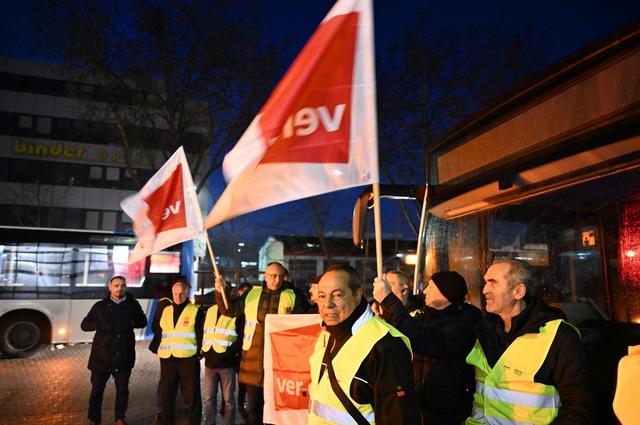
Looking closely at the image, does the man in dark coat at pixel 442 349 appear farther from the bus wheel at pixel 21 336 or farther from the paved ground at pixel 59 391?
the bus wheel at pixel 21 336

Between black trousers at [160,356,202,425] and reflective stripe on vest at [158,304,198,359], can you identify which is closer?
black trousers at [160,356,202,425]

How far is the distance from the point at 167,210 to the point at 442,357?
11.4ft

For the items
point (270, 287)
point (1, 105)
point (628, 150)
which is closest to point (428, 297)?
point (628, 150)

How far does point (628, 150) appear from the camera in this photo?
2.51 metres

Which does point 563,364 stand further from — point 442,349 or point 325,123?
point 325,123

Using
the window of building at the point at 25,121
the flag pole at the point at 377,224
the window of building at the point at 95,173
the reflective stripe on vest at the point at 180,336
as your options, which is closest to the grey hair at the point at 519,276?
the flag pole at the point at 377,224

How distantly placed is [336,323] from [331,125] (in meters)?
1.25

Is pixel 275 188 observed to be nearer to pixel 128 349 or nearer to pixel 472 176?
pixel 472 176

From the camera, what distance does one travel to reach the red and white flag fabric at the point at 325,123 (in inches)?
121

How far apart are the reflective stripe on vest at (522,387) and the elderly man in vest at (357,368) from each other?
1.77 feet

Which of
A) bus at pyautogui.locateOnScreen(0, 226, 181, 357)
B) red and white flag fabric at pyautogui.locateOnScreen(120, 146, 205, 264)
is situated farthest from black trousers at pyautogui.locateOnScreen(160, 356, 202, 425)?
bus at pyautogui.locateOnScreen(0, 226, 181, 357)

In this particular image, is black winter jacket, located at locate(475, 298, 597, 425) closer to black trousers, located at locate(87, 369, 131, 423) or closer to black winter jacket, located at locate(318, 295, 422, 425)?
black winter jacket, located at locate(318, 295, 422, 425)

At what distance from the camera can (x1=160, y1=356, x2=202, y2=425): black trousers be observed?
19.4 feet


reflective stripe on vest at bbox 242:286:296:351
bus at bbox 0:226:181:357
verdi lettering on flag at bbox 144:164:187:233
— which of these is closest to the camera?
verdi lettering on flag at bbox 144:164:187:233
